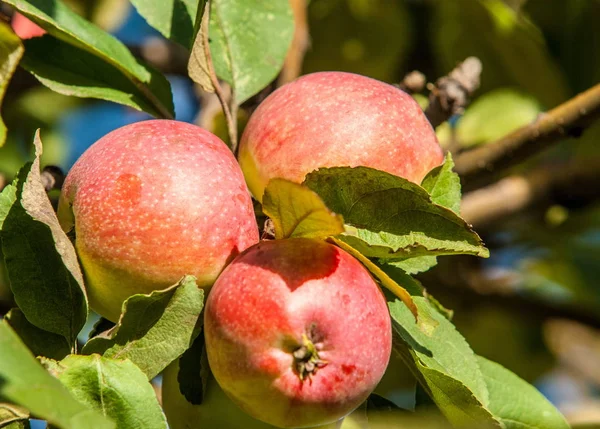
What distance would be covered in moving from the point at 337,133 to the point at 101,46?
0.40 metres

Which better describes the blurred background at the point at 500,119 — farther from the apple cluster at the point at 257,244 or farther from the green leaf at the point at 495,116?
the apple cluster at the point at 257,244

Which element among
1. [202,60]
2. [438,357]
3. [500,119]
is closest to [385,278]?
[438,357]

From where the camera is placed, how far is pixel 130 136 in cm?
93

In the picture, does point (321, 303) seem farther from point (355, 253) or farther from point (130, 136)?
Answer: point (130, 136)

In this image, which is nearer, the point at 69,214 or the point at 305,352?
the point at 305,352

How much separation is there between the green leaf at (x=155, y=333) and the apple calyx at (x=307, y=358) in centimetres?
14

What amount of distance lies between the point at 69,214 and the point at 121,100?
24 cm

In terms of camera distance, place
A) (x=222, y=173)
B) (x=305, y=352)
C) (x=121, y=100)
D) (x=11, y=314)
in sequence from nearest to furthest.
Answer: (x=305, y=352) < (x=222, y=173) < (x=11, y=314) < (x=121, y=100)

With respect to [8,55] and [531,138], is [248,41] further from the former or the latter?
[531,138]

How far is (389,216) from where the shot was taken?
90 cm

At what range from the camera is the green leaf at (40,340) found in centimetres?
98

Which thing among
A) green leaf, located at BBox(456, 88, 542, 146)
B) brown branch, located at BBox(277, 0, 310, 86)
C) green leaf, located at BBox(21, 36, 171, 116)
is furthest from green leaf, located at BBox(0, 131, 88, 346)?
green leaf, located at BBox(456, 88, 542, 146)

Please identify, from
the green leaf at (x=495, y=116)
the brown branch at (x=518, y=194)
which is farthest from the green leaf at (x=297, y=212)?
the green leaf at (x=495, y=116)

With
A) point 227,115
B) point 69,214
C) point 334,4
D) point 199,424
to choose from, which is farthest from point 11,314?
point 334,4
